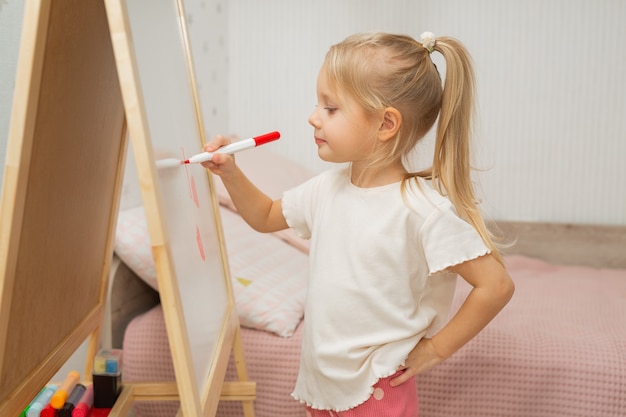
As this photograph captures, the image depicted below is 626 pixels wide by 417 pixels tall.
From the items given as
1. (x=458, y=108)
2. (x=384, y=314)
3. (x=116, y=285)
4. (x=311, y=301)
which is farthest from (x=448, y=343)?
(x=116, y=285)

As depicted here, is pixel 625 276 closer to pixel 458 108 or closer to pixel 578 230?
pixel 578 230

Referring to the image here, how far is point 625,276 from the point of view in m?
2.24

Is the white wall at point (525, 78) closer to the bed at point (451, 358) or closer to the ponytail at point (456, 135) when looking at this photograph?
the bed at point (451, 358)

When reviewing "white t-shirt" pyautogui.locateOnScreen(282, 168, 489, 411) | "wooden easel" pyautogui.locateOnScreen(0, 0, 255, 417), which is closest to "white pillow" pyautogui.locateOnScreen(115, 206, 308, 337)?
"wooden easel" pyautogui.locateOnScreen(0, 0, 255, 417)

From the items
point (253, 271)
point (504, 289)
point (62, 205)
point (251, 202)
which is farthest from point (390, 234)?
point (253, 271)

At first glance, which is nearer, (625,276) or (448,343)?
(448,343)

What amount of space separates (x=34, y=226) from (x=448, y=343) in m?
0.63

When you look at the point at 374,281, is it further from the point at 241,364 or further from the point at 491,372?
the point at 491,372

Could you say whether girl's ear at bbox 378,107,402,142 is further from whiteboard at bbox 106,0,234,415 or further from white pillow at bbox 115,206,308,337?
white pillow at bbox 115,206,308,337

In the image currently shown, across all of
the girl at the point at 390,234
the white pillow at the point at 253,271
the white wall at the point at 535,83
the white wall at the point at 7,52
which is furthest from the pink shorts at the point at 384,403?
the white wall at the point at 535,83

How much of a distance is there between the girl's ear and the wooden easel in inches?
15.5

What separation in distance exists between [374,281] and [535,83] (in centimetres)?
173

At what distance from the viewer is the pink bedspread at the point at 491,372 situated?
4.65 ft

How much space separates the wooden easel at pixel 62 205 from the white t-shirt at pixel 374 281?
7.3 inches
